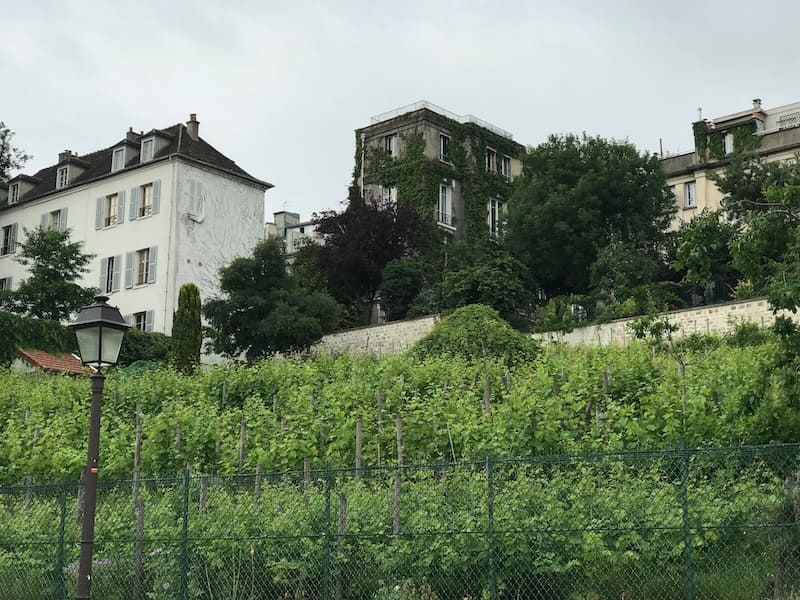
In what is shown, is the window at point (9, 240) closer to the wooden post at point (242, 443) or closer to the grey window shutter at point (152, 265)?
the grey window shutter at point (152, 265)

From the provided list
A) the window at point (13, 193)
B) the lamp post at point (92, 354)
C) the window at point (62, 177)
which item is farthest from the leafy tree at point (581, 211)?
the lamp post at point (92, 354)

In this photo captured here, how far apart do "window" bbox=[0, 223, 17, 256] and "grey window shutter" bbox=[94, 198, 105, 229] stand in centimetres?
499

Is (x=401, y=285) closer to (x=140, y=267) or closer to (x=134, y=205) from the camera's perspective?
(x=140, y=267)

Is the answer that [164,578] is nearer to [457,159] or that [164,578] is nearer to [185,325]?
[185,325]

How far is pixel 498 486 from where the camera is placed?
11.2 m

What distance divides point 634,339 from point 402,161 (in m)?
19.1

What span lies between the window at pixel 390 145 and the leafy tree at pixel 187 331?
13.2 m

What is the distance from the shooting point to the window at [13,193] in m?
46.1

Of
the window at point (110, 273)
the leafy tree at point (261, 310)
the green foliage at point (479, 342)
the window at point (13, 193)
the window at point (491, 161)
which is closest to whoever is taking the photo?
the green foliage at point (479, 342)

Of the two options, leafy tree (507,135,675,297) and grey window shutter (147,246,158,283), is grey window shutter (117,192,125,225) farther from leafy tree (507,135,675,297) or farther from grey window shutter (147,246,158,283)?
leafy tree (507,135,675,297)

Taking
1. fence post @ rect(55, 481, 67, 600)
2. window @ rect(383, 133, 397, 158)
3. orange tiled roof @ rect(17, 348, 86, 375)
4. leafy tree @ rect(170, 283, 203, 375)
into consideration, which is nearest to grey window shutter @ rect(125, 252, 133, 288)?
orange tiled roof @ rect(17, 348, 86, 375)

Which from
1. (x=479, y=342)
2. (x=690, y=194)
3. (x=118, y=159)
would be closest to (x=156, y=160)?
(x=118, y=159)

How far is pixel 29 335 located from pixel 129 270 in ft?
24.1

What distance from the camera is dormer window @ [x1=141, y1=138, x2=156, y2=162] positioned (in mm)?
41184
